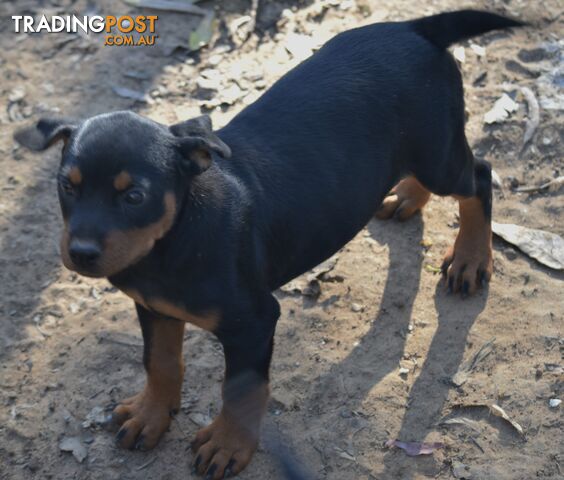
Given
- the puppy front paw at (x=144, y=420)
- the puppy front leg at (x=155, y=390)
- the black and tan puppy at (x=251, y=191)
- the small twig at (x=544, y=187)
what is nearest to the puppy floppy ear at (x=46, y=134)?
the black and tan puppy at (x=251, y=191)

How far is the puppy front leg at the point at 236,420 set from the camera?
14.9 feet

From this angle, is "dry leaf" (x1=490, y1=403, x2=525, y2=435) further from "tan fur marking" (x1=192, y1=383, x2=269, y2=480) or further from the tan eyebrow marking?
the tan eyebrow marking

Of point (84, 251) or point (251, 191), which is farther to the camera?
point (251, 191)

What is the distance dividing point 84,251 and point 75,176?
323 mm

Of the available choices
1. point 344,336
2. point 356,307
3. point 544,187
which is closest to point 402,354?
point 344,336

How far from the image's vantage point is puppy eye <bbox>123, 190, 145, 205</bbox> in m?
3.91

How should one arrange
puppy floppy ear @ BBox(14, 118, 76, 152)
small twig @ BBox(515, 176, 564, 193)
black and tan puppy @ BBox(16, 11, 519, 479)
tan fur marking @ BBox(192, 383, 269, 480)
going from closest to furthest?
1. black and tan puppy @ BBox(16, 11, 519, 479)
2. puppy floppy ear @ BBox(14, 118, 76, 152)
3. tan fur marking @ BBox(192, 383, 269, 480)
4. small twig @ BBox(515, 176, 564, 193)

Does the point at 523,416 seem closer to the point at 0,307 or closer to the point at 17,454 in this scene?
the point at 17,454

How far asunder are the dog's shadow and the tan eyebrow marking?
186cm

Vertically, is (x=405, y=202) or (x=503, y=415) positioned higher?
(x=405, y=202)

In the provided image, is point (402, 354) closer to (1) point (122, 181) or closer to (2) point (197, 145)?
(2) point (197, 145)

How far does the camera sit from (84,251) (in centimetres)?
385

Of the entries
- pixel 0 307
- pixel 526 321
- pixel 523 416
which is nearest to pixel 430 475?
pixel 523 416

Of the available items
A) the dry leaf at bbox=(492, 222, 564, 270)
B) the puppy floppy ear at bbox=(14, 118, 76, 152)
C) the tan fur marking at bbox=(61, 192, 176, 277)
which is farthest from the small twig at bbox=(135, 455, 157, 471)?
the dry leaf at bbox=(492, 222, 564, 270)
